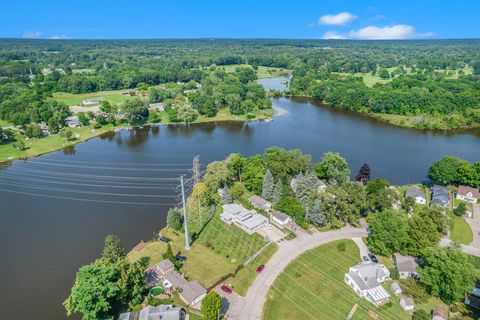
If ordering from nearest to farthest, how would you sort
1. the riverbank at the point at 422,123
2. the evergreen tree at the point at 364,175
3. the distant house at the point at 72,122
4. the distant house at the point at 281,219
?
the distant house at the point at 281,219 → the evergreen tree at the point at 364,175 → the distant house at the point at 72,122 → the riverbank at the point at 422,123

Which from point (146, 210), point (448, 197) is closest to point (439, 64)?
Result: point (448, 197)

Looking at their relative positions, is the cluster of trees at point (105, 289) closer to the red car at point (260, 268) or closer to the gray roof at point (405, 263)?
the red car at point (260, 268)

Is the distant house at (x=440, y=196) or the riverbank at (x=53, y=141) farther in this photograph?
the riverbank at (x=53, y=141)

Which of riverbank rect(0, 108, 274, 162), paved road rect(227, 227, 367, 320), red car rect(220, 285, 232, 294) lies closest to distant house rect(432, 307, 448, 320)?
paved road rect(227, 227, 367, 320)

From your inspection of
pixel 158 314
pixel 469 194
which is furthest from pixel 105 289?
pixel 469 194

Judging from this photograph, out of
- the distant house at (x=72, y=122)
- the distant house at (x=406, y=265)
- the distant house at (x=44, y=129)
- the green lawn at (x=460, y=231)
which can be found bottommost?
the green lawn at (x=460, y=231)

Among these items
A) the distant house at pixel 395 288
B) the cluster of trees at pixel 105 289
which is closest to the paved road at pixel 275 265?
the distant house at pixel 395 288

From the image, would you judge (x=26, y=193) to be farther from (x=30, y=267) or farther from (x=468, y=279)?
(x=468, y=279)
